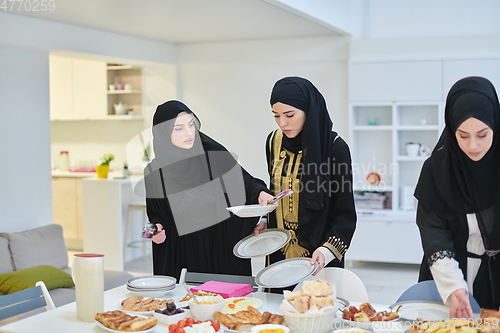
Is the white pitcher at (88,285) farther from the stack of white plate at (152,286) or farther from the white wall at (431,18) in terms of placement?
the white wall at (431,18)

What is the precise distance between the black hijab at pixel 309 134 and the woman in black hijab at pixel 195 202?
16.4 inches

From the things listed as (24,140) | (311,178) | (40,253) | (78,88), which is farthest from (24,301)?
(78,88)

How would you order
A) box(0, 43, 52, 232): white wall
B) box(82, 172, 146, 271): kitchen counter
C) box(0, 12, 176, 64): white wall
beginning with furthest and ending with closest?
box(82, 172, 146, 271): kitchen counter < box(0, 43, 52, 232): white wall < box(0, 12, 176, 64): white wall

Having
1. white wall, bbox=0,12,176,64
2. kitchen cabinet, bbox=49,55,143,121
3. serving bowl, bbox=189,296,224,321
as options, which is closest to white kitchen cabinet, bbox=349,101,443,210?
white wall, bbox=0,12,176,64

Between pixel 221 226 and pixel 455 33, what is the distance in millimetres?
3916

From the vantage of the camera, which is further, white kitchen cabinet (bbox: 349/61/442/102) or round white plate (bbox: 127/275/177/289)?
white kitchen cabinet (bbox: 349/61/442/102)

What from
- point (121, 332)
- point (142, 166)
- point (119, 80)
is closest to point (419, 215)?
point (121, 332)

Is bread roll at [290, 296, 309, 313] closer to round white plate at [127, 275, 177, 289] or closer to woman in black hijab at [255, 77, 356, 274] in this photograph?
woman in black hijab at [255, 77, 356, 274]

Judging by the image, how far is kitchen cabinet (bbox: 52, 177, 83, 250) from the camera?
6.04 metres

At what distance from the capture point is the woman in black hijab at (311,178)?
199 centimetres

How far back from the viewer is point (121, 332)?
151 centimetres

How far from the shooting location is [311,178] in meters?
1.98

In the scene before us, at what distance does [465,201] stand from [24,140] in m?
3.49

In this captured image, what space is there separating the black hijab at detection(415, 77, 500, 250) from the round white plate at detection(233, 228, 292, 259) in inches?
24.5
